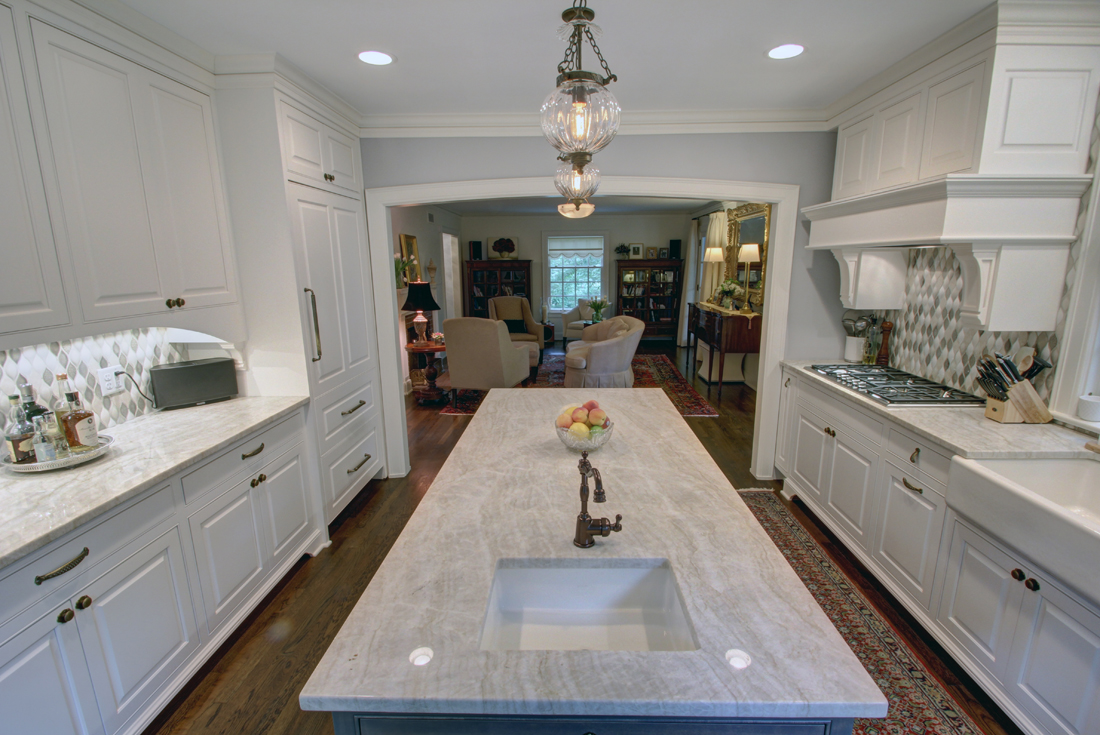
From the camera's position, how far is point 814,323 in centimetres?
323

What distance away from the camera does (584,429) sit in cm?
175

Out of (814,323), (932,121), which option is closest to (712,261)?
(814,323)

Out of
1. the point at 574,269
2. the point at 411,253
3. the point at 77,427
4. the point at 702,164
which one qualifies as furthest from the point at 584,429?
the point at 574,269

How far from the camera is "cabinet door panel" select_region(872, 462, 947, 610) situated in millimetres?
1917

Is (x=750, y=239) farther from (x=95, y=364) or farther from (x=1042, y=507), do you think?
(x=95, y=364)

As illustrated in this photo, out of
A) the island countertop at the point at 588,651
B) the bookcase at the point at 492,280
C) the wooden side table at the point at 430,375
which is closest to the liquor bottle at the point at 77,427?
the island countertop at the point at 588,651

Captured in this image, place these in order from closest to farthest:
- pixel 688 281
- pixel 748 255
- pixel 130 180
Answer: pixel 130 180 < pixel 748 255 < pixel 688 281

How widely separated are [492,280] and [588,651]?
843cm

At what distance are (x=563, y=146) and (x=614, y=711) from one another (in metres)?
1.35

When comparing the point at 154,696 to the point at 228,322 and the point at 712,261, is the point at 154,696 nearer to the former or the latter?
the point at 228,322

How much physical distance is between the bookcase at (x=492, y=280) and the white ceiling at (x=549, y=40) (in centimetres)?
617

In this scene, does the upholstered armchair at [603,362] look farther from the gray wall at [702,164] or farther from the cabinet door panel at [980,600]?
the cabinet door panel at [980,600]

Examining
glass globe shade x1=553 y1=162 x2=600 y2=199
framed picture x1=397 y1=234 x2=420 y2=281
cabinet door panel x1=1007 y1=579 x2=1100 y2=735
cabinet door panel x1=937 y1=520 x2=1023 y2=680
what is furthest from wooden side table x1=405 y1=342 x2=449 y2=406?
cabinet door panel x1=1007 y1=579 x2=1100 y2=735

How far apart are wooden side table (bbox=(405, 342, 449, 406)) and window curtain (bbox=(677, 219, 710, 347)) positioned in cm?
480
